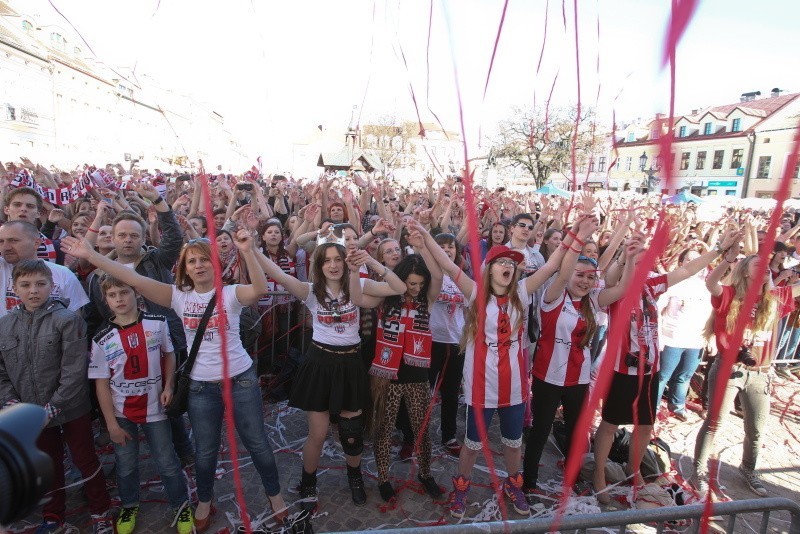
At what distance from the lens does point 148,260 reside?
3.70 metres

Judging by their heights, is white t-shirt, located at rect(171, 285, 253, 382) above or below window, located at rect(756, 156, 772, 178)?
below

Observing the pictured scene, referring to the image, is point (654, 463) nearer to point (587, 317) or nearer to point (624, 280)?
point (587, 317)

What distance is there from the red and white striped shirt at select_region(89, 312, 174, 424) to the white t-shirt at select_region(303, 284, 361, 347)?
112 cm

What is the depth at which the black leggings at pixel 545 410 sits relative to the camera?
3535 mm

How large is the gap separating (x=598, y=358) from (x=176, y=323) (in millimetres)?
4041

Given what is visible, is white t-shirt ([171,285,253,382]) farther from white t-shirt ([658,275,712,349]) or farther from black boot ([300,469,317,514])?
white t-shirt ([658,275,712,349])

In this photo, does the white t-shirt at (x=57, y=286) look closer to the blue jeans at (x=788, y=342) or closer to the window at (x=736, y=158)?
the blue jeans at (x=788, y=342)

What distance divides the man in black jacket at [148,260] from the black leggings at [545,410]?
294 centimetres

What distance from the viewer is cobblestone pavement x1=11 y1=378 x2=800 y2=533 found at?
3355mm

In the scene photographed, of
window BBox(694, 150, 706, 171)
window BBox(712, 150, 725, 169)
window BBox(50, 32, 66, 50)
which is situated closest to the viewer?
window BBox(50, 32, 66, 50)

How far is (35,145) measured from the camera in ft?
97.6

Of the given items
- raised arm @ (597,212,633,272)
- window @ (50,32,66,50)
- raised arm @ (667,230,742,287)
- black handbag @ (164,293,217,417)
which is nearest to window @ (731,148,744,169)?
raised arm @ (597,212,633,272)

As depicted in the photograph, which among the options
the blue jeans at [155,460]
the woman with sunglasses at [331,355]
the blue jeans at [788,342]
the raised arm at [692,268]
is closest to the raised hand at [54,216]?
the blue jeans at [155,460]

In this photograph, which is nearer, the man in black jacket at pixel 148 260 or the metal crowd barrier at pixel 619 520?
the metal crowd barrier at pixel 619 520
